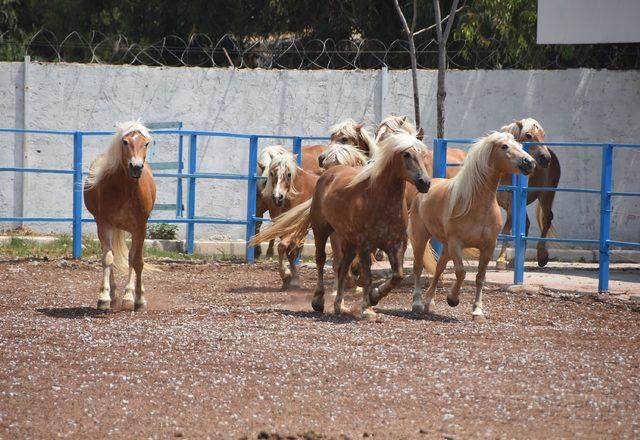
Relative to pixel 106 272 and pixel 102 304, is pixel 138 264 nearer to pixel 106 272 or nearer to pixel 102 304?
pixel 106 272

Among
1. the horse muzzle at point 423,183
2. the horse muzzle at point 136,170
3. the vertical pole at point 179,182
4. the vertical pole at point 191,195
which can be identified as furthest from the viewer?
the vertical pole at point 179,182

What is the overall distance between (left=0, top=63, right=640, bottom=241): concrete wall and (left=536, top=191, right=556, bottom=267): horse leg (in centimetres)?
168

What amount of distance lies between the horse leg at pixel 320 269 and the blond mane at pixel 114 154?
1.80 m

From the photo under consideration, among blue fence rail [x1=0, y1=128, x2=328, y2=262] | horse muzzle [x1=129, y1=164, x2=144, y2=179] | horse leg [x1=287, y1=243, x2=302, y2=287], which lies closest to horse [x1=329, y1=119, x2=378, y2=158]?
horse leg [x1=287, y1=243, x2=302, y2=287]

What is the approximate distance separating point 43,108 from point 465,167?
7664 millimetres

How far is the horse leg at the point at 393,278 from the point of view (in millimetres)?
9297

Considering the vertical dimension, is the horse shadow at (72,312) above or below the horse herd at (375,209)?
below

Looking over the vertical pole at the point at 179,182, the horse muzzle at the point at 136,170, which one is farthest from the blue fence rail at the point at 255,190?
the horse muzzle at the point at 136,170

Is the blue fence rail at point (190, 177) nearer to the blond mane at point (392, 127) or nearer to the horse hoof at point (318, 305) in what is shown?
the blond mane at point (392, 127)

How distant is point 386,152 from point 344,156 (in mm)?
1687

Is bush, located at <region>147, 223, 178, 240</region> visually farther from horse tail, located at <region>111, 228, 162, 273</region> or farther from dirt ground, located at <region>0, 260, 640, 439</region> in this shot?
horse tail, located at <region>111, 228, 162, 273</region>

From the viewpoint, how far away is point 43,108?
1556 cm

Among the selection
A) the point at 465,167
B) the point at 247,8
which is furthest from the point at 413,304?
the point at 247,8

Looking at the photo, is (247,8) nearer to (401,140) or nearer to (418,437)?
(401,140)
